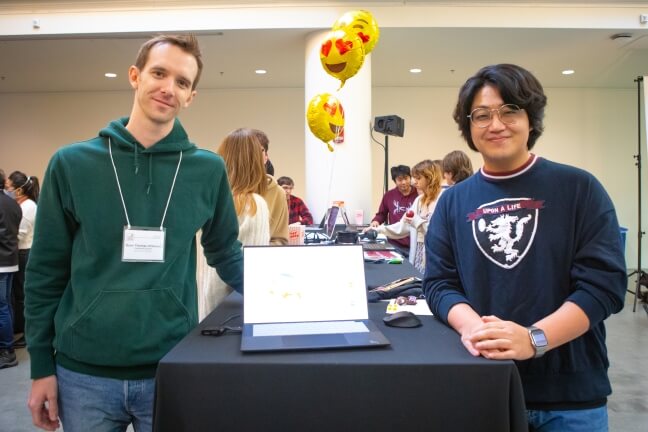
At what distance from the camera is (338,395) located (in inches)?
35.1

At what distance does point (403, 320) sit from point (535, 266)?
0.32 meters

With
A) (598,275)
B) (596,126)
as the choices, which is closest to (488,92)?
(598,275)

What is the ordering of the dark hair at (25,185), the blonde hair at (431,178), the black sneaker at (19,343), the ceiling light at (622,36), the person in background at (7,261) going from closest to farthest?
1. the person in background at (7,261)
2. the blonde hair at (431,178)
3. the black sneaker at (19,343)
4. the dark hair at (25,185)
5. the ceiling light at (622,36)

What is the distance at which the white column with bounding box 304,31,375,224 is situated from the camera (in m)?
5.01

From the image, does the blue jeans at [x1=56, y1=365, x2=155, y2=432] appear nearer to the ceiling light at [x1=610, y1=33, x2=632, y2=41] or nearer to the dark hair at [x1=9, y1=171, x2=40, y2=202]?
the dark hair at [x1=9, y1=171, x2=40, y2=202]

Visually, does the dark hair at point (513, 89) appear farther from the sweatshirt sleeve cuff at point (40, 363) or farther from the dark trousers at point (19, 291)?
the dark trousers at point (19, 291)

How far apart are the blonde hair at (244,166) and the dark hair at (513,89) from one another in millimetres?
1035

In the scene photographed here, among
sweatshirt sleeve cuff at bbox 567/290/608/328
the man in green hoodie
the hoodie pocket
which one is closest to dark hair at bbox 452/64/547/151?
sweatshirt sleeve cuff at bbox 567/290/608/328

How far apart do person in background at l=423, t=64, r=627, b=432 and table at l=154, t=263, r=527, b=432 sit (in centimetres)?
7

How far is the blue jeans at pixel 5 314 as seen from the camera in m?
3.37

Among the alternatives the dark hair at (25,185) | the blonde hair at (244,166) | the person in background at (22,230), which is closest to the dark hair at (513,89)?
the blonde hair at (244,166)

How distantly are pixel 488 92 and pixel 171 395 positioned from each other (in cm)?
88

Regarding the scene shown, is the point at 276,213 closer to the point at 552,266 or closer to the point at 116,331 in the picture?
the point at 116,331

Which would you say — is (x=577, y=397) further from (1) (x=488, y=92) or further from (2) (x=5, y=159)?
(2) (x=5, y=159)
